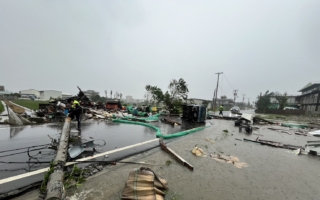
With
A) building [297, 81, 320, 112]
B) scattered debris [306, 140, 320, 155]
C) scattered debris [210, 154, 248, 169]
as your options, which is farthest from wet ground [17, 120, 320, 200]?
building [297, 81, 320, 112]

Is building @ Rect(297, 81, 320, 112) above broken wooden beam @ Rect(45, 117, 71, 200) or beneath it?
above

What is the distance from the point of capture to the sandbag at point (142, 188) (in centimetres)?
252

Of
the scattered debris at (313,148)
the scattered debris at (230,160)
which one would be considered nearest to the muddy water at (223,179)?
the scattered debris at (230,160)

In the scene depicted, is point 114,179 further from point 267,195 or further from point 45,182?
point 267,195

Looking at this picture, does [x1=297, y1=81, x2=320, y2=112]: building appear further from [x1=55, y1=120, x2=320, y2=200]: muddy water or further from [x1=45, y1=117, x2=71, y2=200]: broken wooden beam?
[x1=45, y1=117, x2=71, y2=200]: broken wooden beam

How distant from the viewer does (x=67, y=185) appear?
2896 millimetres

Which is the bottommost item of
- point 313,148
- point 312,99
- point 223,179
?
point 223,179

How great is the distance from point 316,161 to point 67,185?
8697 mm

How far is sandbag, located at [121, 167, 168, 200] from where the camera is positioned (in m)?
2.52

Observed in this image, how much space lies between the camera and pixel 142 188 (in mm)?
2586

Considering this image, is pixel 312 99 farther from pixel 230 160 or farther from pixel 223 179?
pixel 223 179

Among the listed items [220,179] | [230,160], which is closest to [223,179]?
[220,179]

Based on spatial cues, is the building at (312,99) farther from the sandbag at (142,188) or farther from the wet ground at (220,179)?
the sandbag at (142,188)

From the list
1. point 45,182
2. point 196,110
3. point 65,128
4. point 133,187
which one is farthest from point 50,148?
point 196,110
